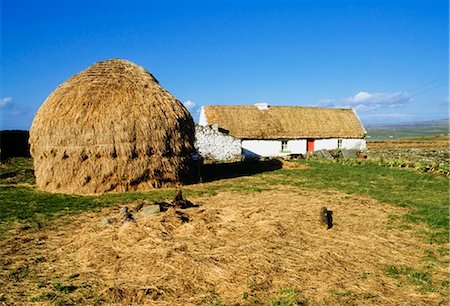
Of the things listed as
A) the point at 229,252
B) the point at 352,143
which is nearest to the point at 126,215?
the point at 229,252

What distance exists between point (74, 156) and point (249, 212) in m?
8.32

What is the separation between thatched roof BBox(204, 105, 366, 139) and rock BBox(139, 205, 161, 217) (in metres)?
20.9

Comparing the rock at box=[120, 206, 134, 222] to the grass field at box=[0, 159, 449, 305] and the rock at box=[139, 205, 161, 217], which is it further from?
the grass field at box=[0, 159, 449, 305]

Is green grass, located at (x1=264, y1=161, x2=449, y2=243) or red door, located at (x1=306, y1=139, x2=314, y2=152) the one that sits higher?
red door, located at (x1=306, y1=139, x2=314, y2=152)

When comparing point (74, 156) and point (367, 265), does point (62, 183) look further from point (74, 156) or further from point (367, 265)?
point (367, 265)

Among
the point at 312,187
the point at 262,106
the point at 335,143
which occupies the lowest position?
the point at 312,187

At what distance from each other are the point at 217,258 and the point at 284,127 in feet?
87.7

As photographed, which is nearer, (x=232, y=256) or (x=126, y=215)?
(x=232, y=256)

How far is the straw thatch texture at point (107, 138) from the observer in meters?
14.6

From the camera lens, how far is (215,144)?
27.8 m

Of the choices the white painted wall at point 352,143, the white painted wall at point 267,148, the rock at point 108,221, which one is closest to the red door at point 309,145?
the white painted wall at point 267,148

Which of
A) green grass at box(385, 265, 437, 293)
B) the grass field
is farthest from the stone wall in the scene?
green grass at box(385, 265, 437, 293)

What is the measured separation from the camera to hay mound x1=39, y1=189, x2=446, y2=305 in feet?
19.4

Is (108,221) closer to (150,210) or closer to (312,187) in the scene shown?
(150,210)
